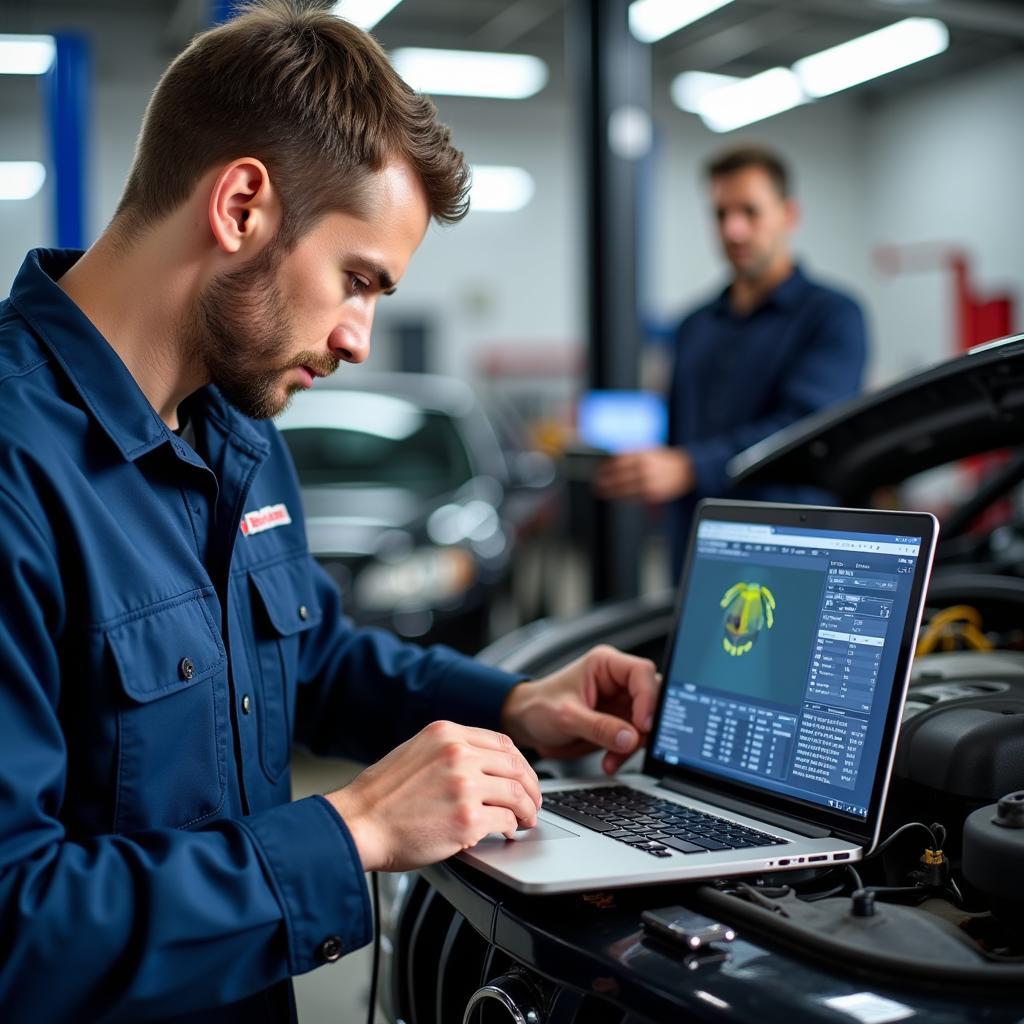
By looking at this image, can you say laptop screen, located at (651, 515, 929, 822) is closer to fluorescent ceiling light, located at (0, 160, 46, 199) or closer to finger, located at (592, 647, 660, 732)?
finger, located at (592, 647, 660, 732)

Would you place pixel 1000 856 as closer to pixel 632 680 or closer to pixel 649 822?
pixel 649 822

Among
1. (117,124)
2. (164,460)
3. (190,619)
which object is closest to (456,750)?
(190,619)

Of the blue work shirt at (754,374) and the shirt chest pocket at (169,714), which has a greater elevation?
the blue work shirt at (754,374)

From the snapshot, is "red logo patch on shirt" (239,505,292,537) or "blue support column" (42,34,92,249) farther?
"blue support column" (42,34,92,249)

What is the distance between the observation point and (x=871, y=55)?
35.4 ft

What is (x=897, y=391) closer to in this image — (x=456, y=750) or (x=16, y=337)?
(x=456, y=750)

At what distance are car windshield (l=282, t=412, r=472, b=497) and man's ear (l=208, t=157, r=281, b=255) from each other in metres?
3.43

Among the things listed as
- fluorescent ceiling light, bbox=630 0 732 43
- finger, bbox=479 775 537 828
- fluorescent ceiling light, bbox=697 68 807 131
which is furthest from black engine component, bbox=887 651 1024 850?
fluorescent ceiling light, bbox=697 68 807 131

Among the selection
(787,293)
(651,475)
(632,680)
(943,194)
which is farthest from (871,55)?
(632,680)

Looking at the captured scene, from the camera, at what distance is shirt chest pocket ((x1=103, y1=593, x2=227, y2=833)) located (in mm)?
1062

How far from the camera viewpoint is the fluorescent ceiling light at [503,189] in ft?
42.6

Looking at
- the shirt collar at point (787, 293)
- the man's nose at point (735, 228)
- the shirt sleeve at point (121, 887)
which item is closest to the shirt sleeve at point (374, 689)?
the shirt sleeve at point (121, 887)

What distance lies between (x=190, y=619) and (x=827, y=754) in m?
→ 0.62

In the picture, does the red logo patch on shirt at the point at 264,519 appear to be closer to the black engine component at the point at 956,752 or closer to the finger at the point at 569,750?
the finger at the point at 569,750
